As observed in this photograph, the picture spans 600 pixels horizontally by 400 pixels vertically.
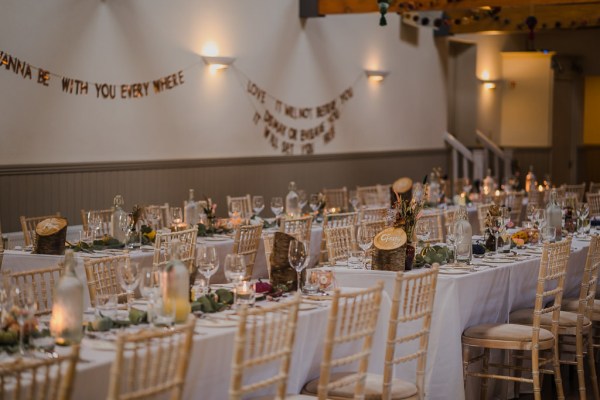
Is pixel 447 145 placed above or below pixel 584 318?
above

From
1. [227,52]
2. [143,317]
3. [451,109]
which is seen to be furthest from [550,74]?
[143,317]

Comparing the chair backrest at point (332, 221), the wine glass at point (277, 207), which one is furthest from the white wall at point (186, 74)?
the chair backrest at point (332, 221)

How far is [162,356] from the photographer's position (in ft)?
10.9

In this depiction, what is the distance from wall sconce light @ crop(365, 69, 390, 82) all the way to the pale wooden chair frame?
7.98 m

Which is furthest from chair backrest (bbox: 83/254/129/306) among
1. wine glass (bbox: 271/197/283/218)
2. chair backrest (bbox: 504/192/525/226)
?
chair backrest (bbox: 504/192/525/226)

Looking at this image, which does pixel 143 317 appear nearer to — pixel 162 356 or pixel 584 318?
pixel 162 356

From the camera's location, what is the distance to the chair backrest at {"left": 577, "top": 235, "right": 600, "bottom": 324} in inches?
236

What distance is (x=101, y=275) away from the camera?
5102mm

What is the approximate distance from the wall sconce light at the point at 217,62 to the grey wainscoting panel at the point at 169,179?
3.40 ft

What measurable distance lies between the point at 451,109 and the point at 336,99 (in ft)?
15.6

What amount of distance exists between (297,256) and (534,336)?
1.51m

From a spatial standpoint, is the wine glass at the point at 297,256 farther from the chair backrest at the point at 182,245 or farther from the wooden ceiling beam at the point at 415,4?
the wooden ceiling beam at the point at 415,4

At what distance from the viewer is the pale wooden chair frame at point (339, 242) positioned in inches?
251

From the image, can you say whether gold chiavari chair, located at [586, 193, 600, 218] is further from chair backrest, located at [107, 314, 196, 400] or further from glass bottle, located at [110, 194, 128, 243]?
chair backrest, located at [107, 314, 196, 400]
